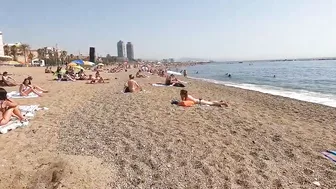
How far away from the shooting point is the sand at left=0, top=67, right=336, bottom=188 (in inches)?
154

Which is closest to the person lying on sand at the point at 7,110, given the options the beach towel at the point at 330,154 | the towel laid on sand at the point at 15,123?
the towel laid on sand at the point at 15,123

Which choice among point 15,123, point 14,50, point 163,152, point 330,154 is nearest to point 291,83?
point 330,154

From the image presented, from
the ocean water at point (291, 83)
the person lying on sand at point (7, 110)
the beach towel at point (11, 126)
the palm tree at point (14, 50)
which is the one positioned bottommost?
the ocean water at point (291, 83)

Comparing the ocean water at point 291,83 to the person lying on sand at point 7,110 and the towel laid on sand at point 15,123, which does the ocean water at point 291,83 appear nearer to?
the towel laid on sand at point 15,123

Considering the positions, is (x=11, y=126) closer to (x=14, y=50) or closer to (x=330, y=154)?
(x=330, y=154)

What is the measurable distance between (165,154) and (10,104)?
169 inches

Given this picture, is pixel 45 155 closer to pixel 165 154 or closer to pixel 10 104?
pixel 165 154

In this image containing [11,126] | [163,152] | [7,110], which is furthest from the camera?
[7,110]

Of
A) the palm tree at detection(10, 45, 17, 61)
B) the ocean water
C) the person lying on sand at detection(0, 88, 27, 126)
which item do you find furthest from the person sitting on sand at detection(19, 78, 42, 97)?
the palm tree at detection(10, 45, 17, 61)

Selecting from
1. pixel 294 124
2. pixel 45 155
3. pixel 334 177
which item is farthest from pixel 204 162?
pixel 294 124

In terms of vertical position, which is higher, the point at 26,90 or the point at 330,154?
the point at 26,90

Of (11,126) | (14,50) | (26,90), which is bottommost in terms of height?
(11,126)

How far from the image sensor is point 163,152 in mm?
4910

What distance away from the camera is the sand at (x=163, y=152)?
390 cm
